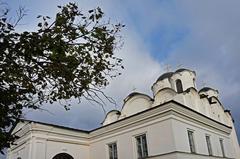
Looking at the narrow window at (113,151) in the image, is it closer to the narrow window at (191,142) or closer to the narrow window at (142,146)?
the narrow window at (142,146)

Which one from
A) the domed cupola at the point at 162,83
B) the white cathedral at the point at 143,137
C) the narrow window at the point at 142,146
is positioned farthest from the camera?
the domed cupola at the point at 162,83

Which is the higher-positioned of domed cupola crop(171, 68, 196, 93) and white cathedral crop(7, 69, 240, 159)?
domed cupola crop(171, 68, 196, 93)

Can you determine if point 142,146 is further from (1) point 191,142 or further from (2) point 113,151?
(1) point 191,142

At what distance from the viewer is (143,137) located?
61.5 ft

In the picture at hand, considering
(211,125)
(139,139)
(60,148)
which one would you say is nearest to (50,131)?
(60,148)

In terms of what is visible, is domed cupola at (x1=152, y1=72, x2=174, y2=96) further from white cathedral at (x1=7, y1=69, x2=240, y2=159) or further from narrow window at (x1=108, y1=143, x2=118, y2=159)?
narrow window at (x1=108, y1=143, x2=118, y2=159)

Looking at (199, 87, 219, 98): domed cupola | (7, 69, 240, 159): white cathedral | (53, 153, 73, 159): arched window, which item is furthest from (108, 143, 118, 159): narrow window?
(199, 87, 219, 98): domed cupola

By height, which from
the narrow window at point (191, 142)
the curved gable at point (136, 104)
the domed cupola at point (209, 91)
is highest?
the domed cupola at point (209, 91)

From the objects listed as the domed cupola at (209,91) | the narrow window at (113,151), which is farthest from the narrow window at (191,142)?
the domed cupola at (209,91)

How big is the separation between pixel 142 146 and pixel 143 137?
58 cm

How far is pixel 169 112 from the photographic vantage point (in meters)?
17.4

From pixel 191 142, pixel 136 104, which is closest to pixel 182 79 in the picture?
pixel 136 104

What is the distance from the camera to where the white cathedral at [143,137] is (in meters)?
17.4

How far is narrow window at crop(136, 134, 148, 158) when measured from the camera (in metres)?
18.5
